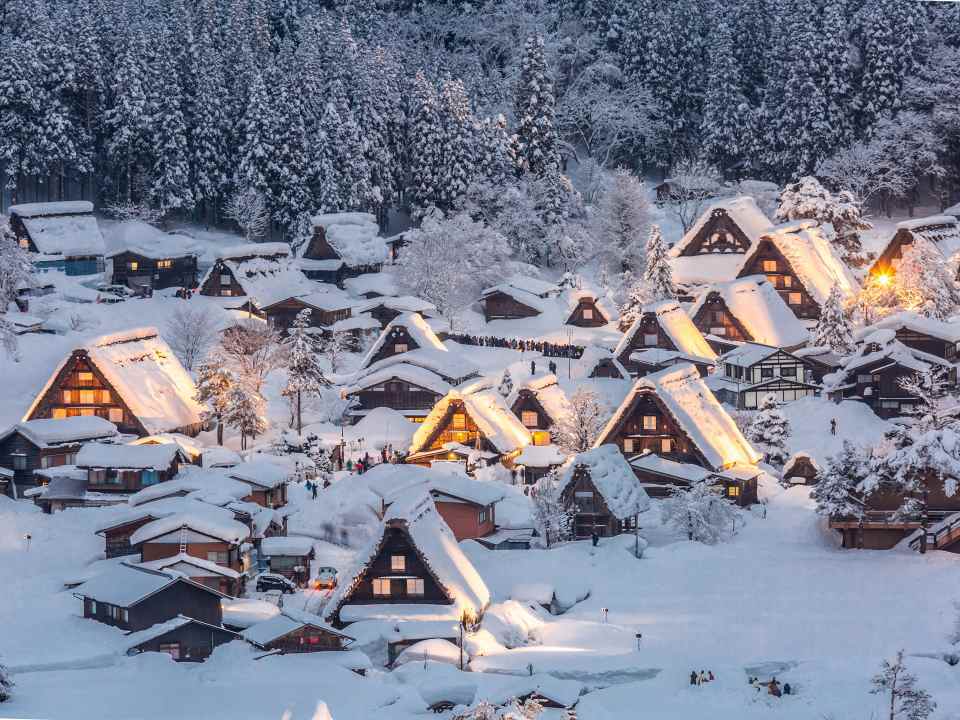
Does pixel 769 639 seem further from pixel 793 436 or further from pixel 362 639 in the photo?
pixel 793 436

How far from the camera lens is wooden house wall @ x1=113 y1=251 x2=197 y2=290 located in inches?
2505

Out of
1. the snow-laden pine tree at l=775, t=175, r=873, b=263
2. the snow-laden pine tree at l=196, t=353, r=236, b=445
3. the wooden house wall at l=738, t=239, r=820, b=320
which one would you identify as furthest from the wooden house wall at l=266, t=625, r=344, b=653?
the snow-laden pine tree at l=775, t=175, r=873, b=263

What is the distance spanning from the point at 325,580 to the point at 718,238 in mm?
31663

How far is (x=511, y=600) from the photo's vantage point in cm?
3650

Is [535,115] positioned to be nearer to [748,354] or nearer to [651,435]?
[748,354]

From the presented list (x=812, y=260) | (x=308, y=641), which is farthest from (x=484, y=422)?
(x=812, y=260)

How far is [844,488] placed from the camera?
3984 cm

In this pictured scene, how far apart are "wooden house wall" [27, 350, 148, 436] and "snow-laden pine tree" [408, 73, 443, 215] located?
74.1 feet

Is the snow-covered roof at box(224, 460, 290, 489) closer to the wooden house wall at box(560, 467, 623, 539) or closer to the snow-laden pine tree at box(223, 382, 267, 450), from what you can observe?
the snow-laden pine tree at box(223, 382, 267, 450)

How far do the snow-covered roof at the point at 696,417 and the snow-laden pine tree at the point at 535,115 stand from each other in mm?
24999

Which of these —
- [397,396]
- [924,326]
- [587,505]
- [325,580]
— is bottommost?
[325,580]

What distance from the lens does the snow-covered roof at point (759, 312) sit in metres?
57.4

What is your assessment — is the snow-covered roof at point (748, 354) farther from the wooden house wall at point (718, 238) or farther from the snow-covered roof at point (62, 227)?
the snow-covered roof at point (62, 227)

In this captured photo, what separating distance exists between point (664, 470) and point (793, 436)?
647cm
